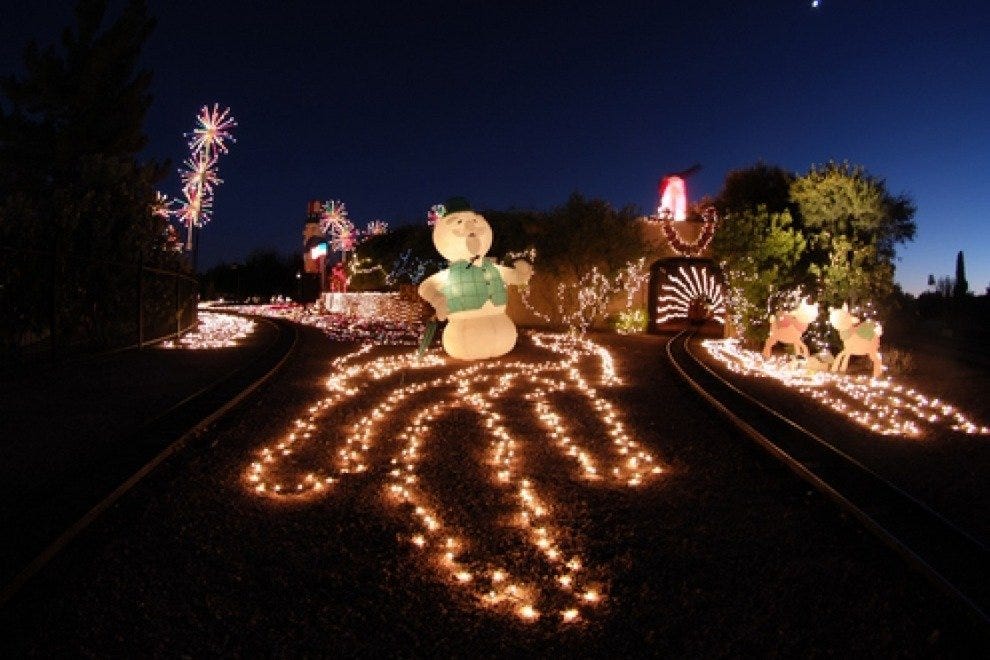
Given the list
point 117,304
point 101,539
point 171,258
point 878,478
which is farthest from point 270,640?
point 171,258

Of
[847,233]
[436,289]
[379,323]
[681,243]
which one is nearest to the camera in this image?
[436,289]

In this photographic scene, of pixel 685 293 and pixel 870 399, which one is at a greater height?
pixel 685 293

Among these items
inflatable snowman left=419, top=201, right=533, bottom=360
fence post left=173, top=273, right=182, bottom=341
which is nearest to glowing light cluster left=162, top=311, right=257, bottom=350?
fence post left=173, top=273, right=182, bottom=341

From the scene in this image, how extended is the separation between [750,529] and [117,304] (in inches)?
620

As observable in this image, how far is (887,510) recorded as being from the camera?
5293 mm

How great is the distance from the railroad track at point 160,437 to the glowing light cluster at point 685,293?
17.4m

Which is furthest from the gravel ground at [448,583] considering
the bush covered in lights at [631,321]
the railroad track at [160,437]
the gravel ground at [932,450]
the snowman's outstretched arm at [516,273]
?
the bush covered in lights at [631,321]

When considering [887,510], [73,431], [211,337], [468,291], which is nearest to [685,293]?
[211,337]

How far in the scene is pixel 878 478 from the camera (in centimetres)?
610

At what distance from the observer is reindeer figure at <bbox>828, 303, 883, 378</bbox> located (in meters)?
13.4

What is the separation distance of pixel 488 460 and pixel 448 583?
2.85m

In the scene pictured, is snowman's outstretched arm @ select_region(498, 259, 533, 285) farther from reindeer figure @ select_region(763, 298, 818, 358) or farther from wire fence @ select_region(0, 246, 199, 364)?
wire fence @ select_region(0, 246, 199, 364)

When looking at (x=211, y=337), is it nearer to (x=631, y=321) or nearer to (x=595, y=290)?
(x=595, y=290)

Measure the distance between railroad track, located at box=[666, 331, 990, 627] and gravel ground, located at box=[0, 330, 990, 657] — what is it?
98 millimetres
